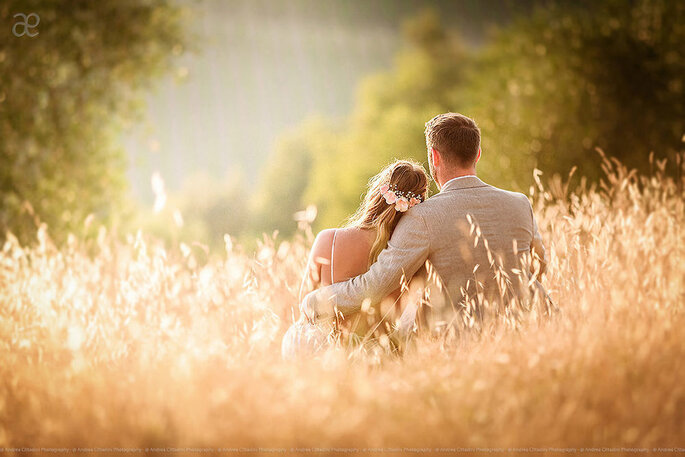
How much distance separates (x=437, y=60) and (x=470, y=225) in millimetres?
28395

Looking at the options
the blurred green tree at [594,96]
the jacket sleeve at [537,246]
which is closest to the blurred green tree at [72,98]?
the blurred green tree at [594,96]

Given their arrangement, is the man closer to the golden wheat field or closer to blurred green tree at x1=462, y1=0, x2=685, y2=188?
the golden wheat field

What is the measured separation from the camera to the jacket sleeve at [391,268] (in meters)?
3.77

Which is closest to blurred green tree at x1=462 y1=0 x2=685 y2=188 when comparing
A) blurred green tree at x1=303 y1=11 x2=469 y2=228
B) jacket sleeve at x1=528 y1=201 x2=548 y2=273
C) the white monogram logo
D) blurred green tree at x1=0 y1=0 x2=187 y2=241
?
blurred green tree at x1=0 y1=0 x2=187 y2=241

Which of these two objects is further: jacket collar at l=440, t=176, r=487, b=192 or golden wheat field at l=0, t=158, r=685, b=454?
jacket collar at l=440, t=176, r=487, b=192

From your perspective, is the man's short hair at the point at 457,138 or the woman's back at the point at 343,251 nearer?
the man's short hair at the point at 457,138

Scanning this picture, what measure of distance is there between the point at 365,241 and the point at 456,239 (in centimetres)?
61

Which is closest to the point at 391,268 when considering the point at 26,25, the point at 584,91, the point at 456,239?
the point at 456,239

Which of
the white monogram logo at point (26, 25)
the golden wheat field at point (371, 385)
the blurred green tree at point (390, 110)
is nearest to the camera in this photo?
the golden wheat field at point (371, 385)

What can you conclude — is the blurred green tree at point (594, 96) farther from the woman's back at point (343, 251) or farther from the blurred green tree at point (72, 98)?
the woman's back at point (343, 251)

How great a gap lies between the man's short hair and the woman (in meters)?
0.26

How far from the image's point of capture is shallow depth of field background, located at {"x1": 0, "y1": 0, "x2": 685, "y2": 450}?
257 cm

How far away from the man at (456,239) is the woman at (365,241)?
150 millimetres

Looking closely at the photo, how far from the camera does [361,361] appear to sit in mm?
3498
